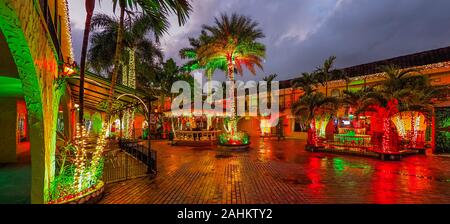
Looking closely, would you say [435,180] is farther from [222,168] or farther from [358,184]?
[222,168]

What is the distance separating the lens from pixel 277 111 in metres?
33.0

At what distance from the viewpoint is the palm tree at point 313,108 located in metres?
16.4

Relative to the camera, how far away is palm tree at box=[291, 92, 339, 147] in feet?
53.8

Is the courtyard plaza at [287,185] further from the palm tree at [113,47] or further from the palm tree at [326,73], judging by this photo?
the palm tree at [326,73]

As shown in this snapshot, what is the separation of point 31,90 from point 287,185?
22.1 feet

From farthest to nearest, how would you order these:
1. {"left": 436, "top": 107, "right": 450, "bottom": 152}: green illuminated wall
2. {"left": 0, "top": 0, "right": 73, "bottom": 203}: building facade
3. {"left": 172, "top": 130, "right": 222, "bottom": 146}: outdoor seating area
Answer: {"left": 172, "top": 130, "right": 222, "bottom": 146}: outdoor seating area, {"left": 436, "top": 107, "right": 450, "bottom": 152}: green illuminated wall, {"left": 0, "top": 0, "right": 73, "bottom": 203}: building facade

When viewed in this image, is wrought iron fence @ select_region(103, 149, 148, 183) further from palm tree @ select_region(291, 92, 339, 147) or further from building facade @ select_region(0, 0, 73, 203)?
palm tree @ select_region(291, 92, 339, 147)

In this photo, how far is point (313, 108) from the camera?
16703 mm

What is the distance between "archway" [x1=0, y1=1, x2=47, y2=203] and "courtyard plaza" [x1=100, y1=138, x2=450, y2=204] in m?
2.06

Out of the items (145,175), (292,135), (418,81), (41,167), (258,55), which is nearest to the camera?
(41,167)

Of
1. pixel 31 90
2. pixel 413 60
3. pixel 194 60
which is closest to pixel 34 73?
pixel 31 90

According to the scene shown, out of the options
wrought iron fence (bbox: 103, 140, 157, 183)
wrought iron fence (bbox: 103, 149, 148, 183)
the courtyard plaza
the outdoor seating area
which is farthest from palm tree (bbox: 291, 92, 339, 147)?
wrought iron fence (bbox: 103, 149, 148, 183)
